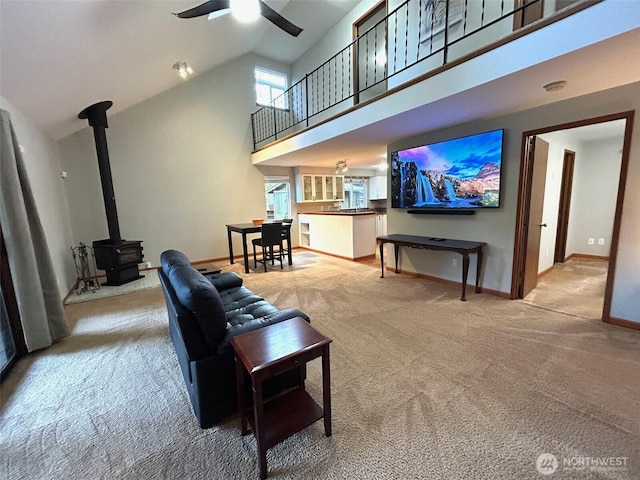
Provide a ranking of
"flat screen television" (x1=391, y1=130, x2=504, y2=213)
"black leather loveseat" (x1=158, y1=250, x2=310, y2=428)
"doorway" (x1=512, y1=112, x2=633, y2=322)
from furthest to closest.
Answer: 1. "flat screen television" (x1=391, y1=130, x2=504, y2=213)
2. "doorway" (x1=512, y1=112, x2=633, y2=322)
3. "black leather loveseat" (x1=158, y1=250, x2=310, y2=428)

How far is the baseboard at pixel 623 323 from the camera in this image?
254 cm

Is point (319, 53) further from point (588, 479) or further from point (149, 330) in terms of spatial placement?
point (588, 479)

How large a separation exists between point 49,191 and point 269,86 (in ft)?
16.0

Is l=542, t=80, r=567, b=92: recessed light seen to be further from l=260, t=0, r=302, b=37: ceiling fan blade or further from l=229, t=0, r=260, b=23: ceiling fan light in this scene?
l=229, t=0, r=260, b=23: ceiling fan light

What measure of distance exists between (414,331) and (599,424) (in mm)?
1292

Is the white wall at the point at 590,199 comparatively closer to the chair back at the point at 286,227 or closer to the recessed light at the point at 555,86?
the recessed light at the point at 555,86

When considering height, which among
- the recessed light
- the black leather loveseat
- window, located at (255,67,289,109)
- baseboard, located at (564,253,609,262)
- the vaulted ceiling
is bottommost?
baseboard, located at (564,253,609,262)

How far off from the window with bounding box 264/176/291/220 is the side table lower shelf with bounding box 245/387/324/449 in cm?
566

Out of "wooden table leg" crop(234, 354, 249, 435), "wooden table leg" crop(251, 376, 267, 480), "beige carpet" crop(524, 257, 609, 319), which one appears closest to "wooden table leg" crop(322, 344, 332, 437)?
"wooden table leg" crop(251, 376, 267, 480)

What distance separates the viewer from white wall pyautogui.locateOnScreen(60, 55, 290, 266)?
4.62 metres

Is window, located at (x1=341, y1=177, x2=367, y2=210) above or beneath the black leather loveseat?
above

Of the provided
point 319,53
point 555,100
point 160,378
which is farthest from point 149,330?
point 319,53

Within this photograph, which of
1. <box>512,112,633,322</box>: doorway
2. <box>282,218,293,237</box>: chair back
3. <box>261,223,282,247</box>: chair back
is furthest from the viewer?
<box>282,218,293,237</box>: chair back

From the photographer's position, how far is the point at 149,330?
2797 millimetres
